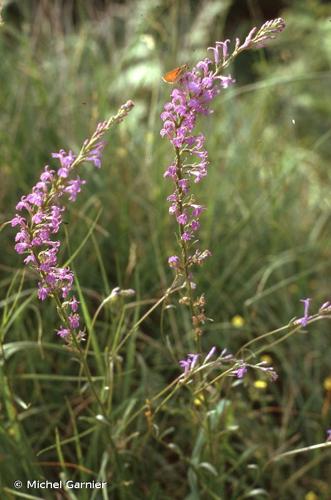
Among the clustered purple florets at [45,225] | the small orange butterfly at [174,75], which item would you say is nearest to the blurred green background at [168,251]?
the clustered purple florets at [45,225]

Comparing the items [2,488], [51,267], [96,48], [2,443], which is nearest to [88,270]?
[2,443]

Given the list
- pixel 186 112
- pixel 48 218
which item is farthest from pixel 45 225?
pixel 186 112

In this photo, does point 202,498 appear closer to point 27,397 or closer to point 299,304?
point 27,397

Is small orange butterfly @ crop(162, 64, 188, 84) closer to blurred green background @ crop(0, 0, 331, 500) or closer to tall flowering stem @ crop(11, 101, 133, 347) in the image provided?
tall flowering stem @ crop(11, 101, 133, 347)

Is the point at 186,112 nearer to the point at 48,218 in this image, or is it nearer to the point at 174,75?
the point at 174,75

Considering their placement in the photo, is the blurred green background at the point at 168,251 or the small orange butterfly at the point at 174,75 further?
the blurred green background at the point at 168,251

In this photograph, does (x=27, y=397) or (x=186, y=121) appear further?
(x=27, y=397)

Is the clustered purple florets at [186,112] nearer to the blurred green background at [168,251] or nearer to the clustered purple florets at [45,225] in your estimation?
the clustered purple florets at [45,225]

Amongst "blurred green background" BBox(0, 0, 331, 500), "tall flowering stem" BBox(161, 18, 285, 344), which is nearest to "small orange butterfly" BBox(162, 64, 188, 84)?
"tall flowering stem" BBox(161, 18, 285, 344)
